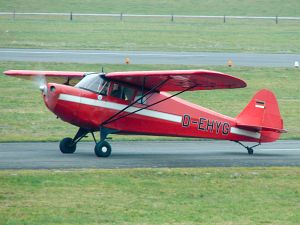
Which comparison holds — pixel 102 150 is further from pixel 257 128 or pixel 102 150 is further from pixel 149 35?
pixel 149 35

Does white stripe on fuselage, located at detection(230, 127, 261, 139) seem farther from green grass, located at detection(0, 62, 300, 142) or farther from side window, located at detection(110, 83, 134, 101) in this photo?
green grass, located at detection(0, 62, 300, 142)

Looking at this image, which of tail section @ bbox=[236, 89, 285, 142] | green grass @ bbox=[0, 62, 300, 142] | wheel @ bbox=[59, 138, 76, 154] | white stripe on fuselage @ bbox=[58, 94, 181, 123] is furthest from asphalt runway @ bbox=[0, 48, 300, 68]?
wheel @ bbox=[59, 138, 76, 154]

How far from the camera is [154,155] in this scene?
22188 mm

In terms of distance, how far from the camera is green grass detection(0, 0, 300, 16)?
263 ft

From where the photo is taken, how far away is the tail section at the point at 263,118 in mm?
22984

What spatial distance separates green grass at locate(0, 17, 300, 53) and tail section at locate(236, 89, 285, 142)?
26.7 meters

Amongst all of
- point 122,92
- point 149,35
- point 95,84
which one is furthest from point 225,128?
point 149,35

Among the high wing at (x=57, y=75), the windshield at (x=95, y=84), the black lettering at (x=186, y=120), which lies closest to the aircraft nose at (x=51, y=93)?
the windshield at (x=95, y=84)

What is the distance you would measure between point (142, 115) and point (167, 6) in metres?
63.0

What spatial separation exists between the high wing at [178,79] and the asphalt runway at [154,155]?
182 cm

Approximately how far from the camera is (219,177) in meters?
18.5

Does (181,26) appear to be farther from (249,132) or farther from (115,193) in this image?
(115,193)

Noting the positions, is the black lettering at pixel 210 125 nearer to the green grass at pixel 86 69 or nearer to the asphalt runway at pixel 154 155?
the asphalt runway at pixel 154 155

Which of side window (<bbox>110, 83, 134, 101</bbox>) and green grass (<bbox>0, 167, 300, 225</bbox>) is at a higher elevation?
side window (<bbox>110, 83, 134, 101</bbox>)
